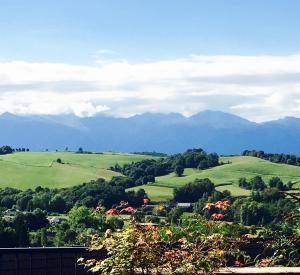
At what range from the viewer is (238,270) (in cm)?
983

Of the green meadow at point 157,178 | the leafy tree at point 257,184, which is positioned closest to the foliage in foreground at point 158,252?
the green meadow at point 157,178

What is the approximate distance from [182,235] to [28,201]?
389 ft

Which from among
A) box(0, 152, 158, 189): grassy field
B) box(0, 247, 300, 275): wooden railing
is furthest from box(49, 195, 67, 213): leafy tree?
box(0, 247, 300, 275): wooden railing

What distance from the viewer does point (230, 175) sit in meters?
167

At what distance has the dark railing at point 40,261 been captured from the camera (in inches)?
1331

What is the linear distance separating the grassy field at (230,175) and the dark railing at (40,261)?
9835 cm

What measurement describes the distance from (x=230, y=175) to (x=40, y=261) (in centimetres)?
13452

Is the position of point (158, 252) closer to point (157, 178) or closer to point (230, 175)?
point (230, 175)

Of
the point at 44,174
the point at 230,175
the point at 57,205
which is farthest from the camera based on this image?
the point at 230,175

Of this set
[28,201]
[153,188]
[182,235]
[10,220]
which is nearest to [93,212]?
[182,235]

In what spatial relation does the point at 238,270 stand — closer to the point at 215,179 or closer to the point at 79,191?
the point at 79,191

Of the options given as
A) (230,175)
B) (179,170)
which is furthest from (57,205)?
(230,175)

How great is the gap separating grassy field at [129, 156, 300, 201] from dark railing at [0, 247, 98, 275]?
9835cm

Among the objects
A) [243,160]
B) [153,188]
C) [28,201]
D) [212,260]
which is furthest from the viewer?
[243,160]
